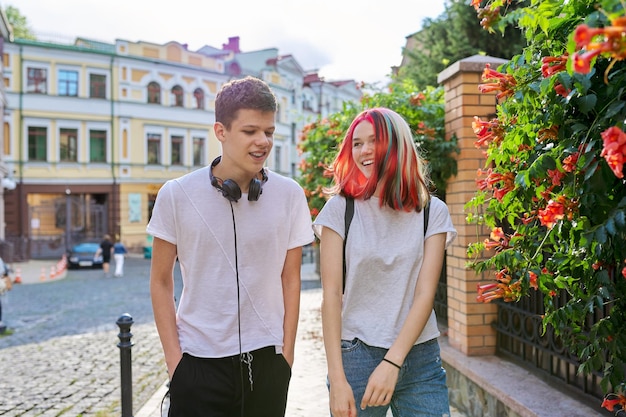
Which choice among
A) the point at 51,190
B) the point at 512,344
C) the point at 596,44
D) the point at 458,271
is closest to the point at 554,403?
the point at 512,344

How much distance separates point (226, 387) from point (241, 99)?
120 cm

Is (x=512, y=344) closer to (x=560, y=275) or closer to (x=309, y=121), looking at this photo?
(x=560, y=275)

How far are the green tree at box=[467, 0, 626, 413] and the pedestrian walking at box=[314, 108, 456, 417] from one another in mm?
304

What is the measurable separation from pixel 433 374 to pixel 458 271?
332 centimetres

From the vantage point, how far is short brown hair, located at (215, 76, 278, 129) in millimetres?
2699

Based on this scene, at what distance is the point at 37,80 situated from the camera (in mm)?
35406

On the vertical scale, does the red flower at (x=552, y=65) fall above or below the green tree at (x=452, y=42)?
below

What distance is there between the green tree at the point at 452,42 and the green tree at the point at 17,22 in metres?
40.5

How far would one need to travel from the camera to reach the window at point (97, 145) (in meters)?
36.9

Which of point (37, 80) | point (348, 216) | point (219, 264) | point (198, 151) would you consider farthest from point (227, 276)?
point (198, 151)

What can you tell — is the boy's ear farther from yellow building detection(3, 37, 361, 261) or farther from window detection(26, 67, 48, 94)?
window detection(26, 67, 48, 94)

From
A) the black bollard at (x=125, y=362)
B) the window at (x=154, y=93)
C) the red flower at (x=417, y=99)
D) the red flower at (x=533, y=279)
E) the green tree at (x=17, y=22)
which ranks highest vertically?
the green tree at (x=17, y=22)

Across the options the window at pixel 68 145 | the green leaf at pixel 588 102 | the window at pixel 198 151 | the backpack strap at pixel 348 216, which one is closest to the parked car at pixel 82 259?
the window at pixel 68 145

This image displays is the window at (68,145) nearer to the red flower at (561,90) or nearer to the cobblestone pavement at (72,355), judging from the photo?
the cobblestone pavement at (72,355)
